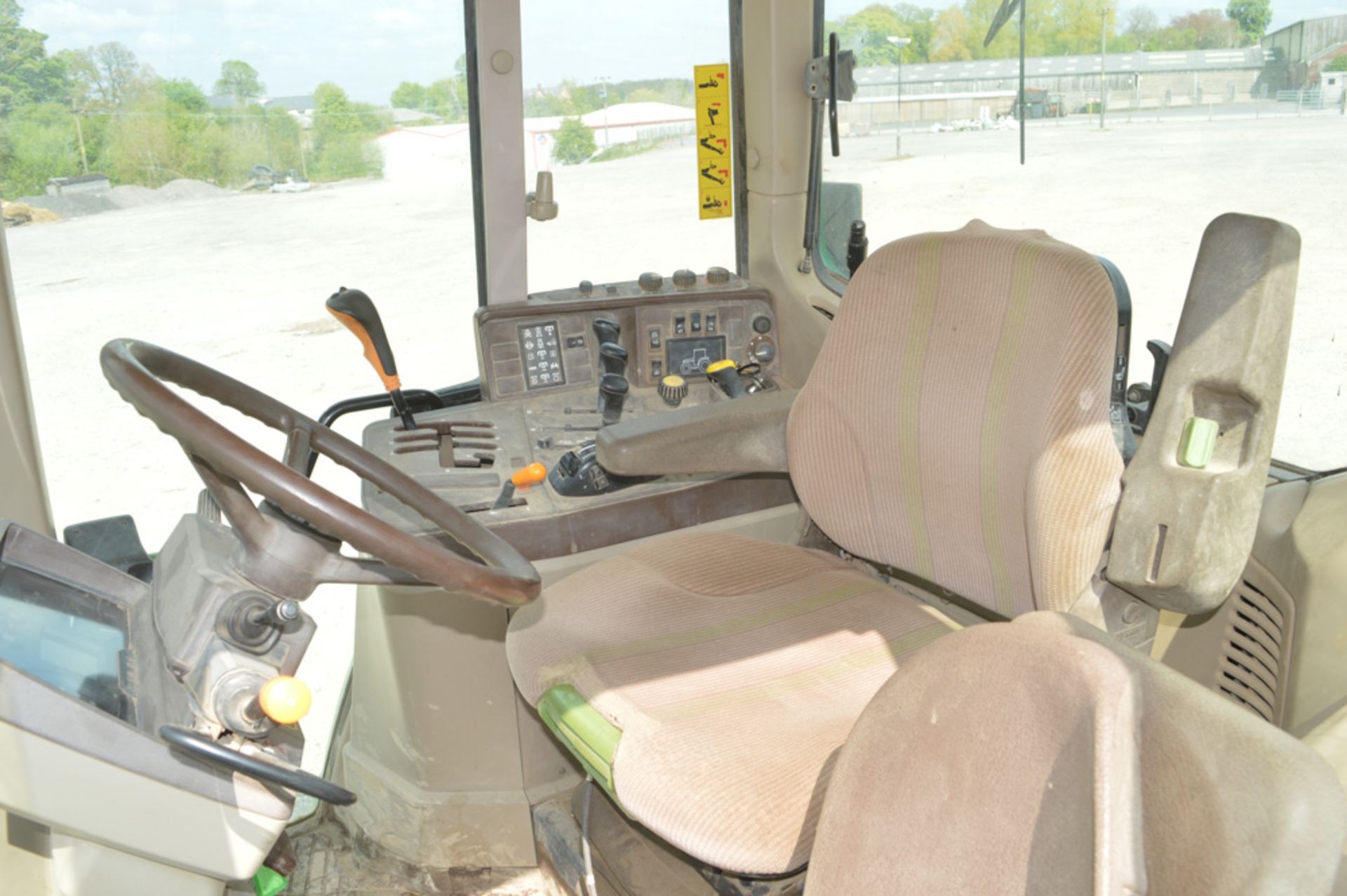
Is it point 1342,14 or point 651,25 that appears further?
point 651,25

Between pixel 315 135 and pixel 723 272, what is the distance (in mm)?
880

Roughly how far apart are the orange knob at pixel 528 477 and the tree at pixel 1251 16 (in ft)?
4.01

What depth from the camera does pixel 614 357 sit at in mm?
2125

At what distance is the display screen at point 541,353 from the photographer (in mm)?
2184

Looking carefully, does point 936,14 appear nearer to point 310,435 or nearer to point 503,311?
point 503,311

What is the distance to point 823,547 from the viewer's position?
181 cm

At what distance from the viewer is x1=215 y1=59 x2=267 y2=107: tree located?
1838 mm

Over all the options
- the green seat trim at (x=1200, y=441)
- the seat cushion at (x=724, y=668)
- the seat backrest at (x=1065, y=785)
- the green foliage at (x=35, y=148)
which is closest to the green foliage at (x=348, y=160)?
the green foliage at (x=35, y=148)

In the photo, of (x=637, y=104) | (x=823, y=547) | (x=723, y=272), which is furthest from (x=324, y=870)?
(x=637, y=104)

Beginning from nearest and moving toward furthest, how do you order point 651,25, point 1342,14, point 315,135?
point 1342,14 < point 315,135 < point 651,25

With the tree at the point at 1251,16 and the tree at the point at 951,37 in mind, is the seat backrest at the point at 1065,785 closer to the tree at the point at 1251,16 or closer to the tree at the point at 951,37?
the tree at the point at 1251,16

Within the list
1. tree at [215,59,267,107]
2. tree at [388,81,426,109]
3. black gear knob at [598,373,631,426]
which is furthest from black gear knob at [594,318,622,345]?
tree at [215,59,267,107]

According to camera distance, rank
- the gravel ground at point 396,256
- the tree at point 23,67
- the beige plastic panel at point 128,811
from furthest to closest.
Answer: the tree at point 23,67
the gravel ground at point 396,256
the beige plastic panel at point 128,811

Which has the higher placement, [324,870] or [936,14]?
[936,14]
